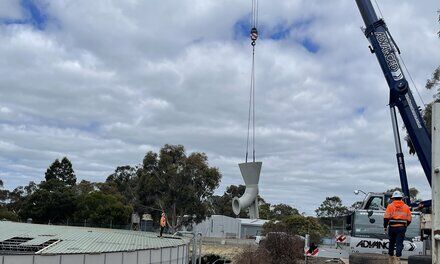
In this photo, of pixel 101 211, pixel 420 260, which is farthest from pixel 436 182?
pixel 101 211

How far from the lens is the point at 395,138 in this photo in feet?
73.4

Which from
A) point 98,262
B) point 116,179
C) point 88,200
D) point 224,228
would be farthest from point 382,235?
point 116,179

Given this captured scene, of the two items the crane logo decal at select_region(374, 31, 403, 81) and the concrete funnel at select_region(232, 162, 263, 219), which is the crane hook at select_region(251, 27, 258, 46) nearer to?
the crane logo decal at select_region(374, 31, 403, 81)

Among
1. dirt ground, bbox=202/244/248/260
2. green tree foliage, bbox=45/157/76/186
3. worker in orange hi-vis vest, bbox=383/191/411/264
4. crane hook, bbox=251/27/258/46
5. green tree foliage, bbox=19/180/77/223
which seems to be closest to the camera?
worker in orange hi-vis vest, bbox=383/191/411/264

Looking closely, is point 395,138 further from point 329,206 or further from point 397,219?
point 329,206

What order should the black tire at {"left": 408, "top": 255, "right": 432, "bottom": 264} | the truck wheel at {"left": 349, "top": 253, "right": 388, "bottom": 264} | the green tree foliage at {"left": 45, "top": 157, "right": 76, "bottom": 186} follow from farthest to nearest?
the green tree foliage at {"left": 45, "top": 157, "right": 76, "bottom": 186}
the truck wheel at {"left": 349, "top": 253, "right": 388, "bottom": 264}
the black tire at {"left": 408, "top": 255, "right": 432, "bottom": 264}

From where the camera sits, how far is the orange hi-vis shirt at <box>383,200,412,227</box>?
1002 centimetres

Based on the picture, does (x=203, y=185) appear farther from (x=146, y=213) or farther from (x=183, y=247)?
(x=183, y=247)

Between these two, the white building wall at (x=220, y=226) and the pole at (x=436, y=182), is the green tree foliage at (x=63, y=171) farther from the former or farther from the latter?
the pole at (x=436, y=182)

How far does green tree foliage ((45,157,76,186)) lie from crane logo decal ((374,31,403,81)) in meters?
74.1

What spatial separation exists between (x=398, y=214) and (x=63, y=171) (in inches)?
3323

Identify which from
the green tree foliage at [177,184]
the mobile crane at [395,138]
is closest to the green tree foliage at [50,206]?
the green tree foliage at [177,184]

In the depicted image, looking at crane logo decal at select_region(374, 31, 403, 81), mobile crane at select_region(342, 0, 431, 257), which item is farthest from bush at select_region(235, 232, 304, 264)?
crane logo decal at select_region(374, 31, 403, 81)

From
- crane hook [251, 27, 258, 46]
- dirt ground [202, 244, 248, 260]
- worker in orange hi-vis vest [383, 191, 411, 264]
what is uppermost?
crane hook [251, 27, 258, 46]
